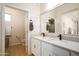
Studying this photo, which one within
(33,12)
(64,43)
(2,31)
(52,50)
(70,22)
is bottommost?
(52,50)

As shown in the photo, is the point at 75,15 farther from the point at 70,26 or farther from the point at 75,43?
the point at 75,43

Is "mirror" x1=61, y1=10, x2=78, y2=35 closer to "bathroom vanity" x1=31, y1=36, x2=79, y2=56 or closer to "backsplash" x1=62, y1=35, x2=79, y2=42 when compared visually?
"backsplash" x1=62, y1=35, x2=79, y2=42

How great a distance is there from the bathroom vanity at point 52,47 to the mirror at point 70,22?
15 centimetres

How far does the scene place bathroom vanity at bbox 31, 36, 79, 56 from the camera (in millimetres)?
1368

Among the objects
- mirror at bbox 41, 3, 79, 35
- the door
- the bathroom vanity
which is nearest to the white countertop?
the bathroom vanity

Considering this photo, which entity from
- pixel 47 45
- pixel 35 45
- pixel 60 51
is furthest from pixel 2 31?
pixel 60 51

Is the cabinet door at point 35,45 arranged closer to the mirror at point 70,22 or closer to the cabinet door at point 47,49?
the cabinet door at point 47,49

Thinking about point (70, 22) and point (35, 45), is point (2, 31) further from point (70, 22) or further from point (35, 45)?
point (70, 22)

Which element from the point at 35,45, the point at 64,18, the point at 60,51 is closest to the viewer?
the point at 60,51

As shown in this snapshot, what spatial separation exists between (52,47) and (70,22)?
43cm

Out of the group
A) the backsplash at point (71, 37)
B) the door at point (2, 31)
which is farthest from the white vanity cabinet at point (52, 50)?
the door at point (2, 31)

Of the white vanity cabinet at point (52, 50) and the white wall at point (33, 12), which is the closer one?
the white vanity cabinet at point (52, 50)

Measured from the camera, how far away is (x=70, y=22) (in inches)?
60.4

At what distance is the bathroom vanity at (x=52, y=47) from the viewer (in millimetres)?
1368
